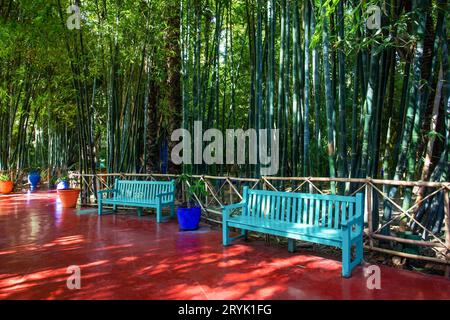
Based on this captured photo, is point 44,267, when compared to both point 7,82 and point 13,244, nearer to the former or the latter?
point 13,244

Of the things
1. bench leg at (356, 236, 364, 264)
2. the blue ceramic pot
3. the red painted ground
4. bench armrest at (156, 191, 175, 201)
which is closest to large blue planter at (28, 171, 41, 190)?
Answer: the blue ceramic pot

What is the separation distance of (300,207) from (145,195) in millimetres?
2616

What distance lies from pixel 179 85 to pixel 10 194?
5.37m

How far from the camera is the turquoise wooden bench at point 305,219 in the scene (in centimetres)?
235

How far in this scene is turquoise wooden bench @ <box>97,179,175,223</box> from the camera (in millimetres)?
4355

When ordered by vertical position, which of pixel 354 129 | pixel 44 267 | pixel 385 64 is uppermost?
pixel 385 64

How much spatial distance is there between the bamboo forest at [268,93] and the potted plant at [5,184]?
1.13 ft

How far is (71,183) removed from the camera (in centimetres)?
844

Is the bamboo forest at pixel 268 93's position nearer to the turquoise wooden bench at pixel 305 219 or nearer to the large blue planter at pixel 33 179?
the turquoise wooden bench at pixel 305 219

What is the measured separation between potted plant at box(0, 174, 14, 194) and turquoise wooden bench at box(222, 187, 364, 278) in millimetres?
7066

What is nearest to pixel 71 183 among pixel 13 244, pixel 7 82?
pixel 7 82

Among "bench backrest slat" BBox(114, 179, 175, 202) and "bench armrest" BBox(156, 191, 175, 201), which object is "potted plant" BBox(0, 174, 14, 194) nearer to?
"bench backrest slat" BBox(114, 179, 175, 202)

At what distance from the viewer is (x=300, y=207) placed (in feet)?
9.31

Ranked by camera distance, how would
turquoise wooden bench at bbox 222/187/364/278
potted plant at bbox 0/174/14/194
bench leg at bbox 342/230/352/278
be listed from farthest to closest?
potted plant at bbox 0/174/14/194
turquoise wooden bench at bbox 222/187/364/278
bench leg at bbox 342/230/352/278
